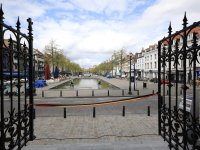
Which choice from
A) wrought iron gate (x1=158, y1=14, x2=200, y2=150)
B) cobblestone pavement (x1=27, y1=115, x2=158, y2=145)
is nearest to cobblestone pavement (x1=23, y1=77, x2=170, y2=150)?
cobblestone pavement (x1=27, y1=115, x2=158, y2=145)

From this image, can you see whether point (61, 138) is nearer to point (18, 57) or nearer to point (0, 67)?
point (18, 57)

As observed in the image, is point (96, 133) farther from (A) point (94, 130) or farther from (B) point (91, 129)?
(B) point (91, 129)

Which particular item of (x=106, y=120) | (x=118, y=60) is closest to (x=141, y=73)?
(x=118, y=60)

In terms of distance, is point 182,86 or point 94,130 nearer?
point 182,86

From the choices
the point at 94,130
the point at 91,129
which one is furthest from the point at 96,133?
the point at 91,129

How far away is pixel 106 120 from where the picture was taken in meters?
11.6

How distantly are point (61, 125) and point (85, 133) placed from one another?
79.8 inches

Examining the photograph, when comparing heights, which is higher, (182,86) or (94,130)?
(182,86)

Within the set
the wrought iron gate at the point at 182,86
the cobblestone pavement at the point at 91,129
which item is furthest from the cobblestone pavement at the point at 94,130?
the wrought iron gate at the point at 182,86

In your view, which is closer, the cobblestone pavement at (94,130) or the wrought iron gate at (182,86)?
the wrought iron gate at (182,86)

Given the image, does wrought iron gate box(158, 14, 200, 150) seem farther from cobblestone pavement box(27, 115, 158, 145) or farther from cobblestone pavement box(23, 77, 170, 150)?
cobblestone pavement box(27, 115, 158, 145)

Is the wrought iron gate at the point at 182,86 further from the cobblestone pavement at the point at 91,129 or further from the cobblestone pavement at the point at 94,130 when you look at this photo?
the cobblestone pavement at the point at 91,129

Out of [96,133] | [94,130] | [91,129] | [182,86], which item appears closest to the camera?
[182,86]

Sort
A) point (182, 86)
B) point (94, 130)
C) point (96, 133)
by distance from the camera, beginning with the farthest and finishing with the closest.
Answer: point (94, 130) → point (96, 133) → point (182, 86)
